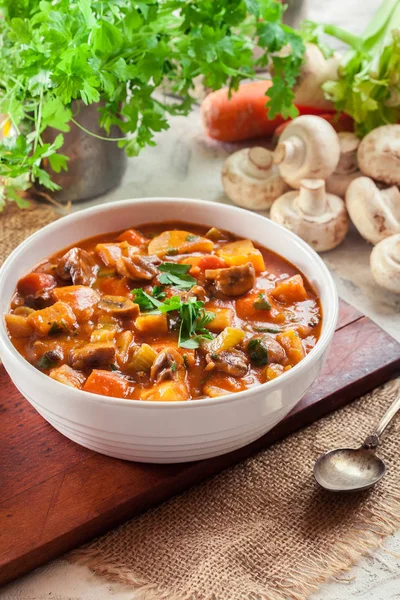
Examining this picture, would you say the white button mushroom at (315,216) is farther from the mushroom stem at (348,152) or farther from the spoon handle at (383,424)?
the spoon handle at (383,424)

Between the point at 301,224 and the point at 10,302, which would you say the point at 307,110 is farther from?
the point at 10,302

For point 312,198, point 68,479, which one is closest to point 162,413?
point 68,479

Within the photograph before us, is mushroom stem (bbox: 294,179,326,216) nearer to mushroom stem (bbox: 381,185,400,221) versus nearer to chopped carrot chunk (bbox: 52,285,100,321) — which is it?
mushroom stem (bbox: 381,185,400,221)

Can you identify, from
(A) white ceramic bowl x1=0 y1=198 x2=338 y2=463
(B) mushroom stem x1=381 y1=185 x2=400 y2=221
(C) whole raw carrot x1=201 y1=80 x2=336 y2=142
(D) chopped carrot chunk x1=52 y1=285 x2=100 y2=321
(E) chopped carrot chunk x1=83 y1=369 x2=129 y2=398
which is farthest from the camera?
(C) whole raw carrot x1=201 y1=80 x2=336 y2=142

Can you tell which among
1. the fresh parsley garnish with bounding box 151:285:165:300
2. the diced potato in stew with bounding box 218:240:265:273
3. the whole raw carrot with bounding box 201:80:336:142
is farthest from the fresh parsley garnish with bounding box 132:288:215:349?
the whole raw carrot with bounding box 201:80:336:142

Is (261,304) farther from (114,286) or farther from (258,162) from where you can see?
(258,162)

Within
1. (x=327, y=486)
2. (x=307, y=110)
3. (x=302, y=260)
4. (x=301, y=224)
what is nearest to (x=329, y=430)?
(x=327, y=486)
